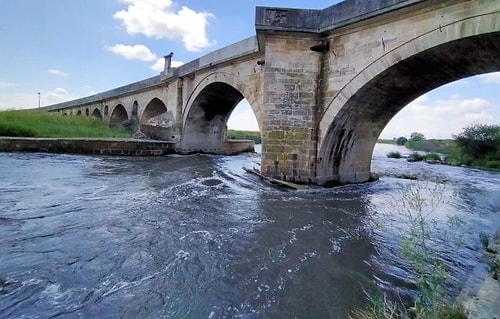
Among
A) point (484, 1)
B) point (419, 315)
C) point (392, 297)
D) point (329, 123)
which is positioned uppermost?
point (484, 1)

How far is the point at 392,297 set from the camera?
2.83m

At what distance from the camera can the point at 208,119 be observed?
18.0m

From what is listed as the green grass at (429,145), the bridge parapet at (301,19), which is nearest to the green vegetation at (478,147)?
the green grass at (429,145)

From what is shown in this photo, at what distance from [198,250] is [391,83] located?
21.8ft

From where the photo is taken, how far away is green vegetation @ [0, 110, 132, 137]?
43.4ft

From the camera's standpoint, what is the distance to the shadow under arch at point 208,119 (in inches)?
629

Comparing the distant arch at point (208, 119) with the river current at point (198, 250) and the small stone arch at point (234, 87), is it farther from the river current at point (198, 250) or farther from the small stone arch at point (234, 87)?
the river current at point (198, 250)

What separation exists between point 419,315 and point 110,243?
10.8ft

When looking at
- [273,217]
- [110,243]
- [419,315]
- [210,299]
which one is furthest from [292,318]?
[273,217]

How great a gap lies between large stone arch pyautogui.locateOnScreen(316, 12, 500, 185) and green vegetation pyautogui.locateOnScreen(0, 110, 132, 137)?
12.6m

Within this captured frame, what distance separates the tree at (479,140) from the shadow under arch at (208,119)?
15.0 metres

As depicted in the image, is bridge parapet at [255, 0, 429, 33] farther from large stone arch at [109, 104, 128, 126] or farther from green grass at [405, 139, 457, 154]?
green grass at [405, 139, 457, 154]

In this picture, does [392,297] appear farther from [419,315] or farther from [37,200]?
[37,200]

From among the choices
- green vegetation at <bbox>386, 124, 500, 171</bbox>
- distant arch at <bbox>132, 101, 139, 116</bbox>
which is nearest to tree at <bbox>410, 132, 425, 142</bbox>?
green vegetation at <bbox>386, 124, 500, 171</bbox>
